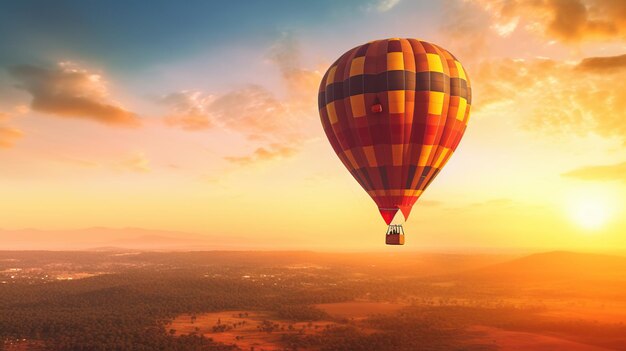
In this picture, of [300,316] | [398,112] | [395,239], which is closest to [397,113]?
[398,112]

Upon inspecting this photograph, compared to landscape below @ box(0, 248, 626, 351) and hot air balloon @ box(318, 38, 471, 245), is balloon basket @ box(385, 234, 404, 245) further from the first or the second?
landscape below @ box(0, 248, 626, 351)

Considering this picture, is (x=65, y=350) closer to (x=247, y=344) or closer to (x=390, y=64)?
(x=247, y=344)

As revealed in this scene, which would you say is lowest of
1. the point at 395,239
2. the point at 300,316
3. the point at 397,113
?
the point at 300,316

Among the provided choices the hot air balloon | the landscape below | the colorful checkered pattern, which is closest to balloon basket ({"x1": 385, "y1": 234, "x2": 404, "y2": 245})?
the hot air balloon

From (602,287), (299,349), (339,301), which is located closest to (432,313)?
(339,301)

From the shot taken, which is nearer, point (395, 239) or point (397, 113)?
point (395, 239)

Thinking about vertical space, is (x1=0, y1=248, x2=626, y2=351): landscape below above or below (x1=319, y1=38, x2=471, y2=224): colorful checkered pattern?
below

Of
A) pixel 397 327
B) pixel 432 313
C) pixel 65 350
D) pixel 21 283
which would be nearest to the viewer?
pixel 65 350

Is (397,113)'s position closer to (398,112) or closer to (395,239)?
(398,112)
